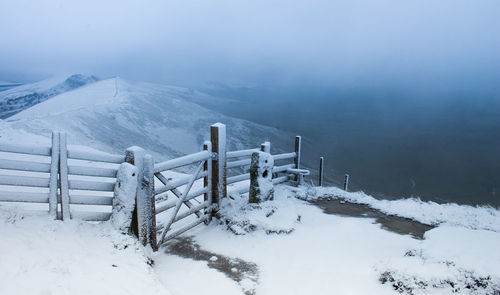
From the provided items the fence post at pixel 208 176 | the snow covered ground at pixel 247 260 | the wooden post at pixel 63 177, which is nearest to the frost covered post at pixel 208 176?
the fence post at pixel 208 176

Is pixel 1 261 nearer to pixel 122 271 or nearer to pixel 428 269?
pixel 122 271

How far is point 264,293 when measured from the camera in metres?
4.18

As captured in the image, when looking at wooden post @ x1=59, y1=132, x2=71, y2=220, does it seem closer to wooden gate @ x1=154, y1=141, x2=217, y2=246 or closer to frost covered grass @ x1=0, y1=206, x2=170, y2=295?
frost covered grass @ x1=0, y1=206, x2=170, y2=295

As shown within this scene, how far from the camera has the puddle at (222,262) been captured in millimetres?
4491

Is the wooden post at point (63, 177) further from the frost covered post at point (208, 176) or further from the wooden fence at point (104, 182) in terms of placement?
the frost covered post at point (208, 176)

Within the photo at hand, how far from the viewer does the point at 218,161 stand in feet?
22.4

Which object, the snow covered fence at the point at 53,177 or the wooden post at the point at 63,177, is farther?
the wooden post at the point at 63,177

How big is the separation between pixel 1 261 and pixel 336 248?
15.9 ft

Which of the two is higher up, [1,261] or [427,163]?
[1,261]

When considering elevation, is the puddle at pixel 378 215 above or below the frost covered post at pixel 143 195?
below

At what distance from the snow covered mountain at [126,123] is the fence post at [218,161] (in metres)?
15.5

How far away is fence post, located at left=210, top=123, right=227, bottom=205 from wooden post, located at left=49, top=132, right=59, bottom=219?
3.09 meters

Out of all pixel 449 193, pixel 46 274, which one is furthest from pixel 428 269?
pixel 449 193

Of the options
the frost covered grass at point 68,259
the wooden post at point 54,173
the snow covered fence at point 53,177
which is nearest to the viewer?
the frost covered grass at point 68,259
